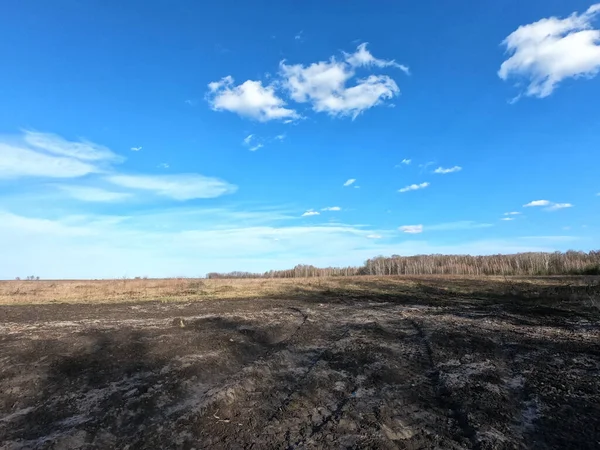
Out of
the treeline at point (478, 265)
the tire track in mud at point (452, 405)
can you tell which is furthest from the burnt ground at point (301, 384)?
the treeline at point (478, 265)

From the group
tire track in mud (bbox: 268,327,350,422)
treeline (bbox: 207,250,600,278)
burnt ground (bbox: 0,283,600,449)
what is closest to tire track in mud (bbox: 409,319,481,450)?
burnt ground (bbox: 0,283,600,449)

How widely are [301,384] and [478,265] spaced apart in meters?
63.3

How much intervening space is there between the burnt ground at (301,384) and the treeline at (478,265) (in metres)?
50.8

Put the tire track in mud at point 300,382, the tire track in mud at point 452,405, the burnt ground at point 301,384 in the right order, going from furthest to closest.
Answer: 1. the tire track in mud at point 300,382
2. the burnt ground at point 301,384
3. the tire track in mud at point 452,405

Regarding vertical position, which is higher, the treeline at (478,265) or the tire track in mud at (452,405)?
the treeline at (478,265)

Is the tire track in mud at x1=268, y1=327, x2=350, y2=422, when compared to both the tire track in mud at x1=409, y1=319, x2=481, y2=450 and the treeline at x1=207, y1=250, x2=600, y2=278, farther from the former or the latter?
Result: the treeline at x1=207, y1=250, x2=600, y2=278

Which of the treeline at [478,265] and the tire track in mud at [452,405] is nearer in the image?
the tire track in mud at [452,405]

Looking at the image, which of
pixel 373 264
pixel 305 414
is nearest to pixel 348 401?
pixel 305 414

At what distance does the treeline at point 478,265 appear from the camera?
56375 millimetres

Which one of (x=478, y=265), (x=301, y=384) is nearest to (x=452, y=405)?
(x=301, y=384)

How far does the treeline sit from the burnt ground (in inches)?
2002

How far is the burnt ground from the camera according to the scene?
4.96 metres

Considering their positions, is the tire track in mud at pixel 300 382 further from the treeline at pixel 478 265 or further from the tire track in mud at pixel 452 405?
the treeline at pixel 478 265

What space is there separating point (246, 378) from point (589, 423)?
15.6 feet
